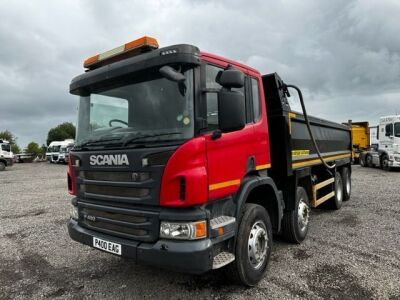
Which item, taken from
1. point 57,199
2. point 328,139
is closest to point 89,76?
point 328,139

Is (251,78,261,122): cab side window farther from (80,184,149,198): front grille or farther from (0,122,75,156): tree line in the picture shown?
(0,122,75,156): tree line

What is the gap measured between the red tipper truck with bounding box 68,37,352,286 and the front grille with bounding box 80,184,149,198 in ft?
0.04

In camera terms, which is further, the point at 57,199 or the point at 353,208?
the point at 57,199

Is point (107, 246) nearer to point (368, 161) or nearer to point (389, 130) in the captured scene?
point (389, 130)

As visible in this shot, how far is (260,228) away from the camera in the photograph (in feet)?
12.3

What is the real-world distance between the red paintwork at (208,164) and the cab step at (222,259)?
573 millimetres

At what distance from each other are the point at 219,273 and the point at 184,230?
1333 millimetres

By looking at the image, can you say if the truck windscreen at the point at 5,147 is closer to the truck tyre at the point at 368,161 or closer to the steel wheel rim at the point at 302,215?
the steel wheel rim at the point at 302,215

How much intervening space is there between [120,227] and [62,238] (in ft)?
10.2

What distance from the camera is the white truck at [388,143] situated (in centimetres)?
1658

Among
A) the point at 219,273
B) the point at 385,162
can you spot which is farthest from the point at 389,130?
the point at 219,273

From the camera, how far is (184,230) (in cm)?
288

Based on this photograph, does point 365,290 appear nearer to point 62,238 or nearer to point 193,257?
point 193,257

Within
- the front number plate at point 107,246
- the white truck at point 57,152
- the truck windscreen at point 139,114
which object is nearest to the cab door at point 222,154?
the truck windscreen at point 139,114
